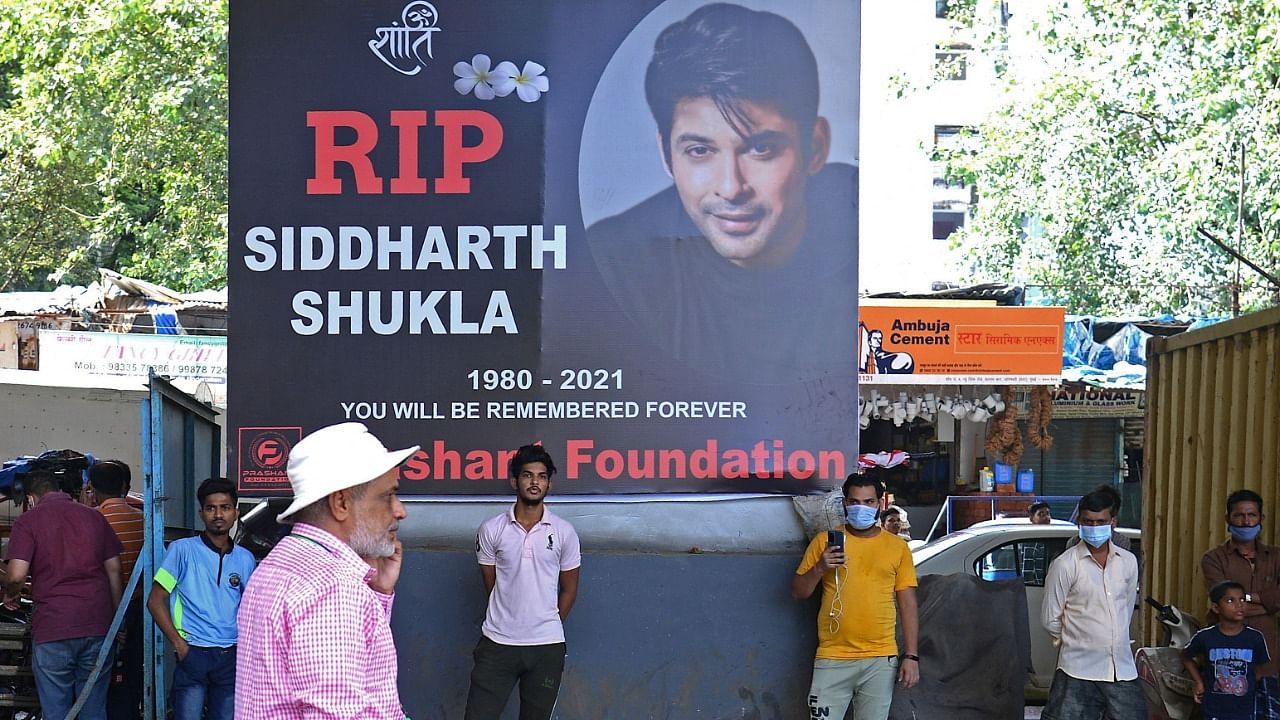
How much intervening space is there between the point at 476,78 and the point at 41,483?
11.3 ft

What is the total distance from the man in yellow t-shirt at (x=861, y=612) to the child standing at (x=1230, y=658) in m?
1.52

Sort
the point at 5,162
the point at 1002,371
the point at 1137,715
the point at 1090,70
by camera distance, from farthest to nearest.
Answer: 1. the point at 5,162
2. the point at 1090,70
3. the point at 1002,371
4. the point at 1137,715

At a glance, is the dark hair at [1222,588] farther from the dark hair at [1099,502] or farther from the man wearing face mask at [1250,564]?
the dark hair at [1099,502]

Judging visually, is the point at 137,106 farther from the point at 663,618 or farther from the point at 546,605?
the point at 546,605

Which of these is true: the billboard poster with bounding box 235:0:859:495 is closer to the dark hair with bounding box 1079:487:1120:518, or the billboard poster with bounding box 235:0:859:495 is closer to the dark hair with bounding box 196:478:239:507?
the dark hair with bounding box 196:478:239:507

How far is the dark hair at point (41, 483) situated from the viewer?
26.2 feet

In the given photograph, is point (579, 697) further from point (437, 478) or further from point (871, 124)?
point (871, 124)

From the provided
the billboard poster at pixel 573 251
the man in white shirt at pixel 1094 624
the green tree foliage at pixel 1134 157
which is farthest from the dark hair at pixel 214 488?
the green tree foliage at pixel 1134 157

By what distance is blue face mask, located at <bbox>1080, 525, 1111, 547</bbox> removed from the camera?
7.56 m

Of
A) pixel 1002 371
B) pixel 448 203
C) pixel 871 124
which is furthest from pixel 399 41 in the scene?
pixel 871 124

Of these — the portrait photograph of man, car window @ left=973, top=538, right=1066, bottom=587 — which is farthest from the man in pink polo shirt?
car window @ left=973, top=538, right=1066, bottom=587

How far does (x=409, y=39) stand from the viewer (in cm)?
774

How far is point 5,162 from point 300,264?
678 inches

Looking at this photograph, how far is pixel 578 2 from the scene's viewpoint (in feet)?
25.3
